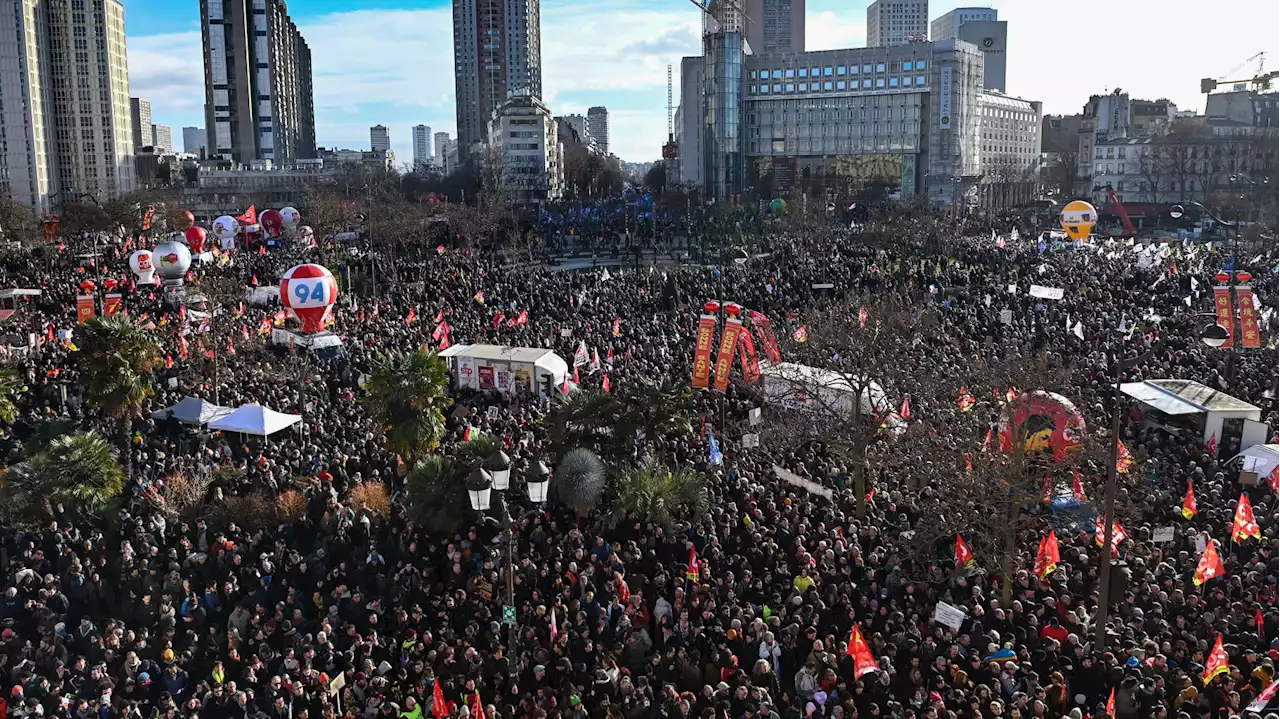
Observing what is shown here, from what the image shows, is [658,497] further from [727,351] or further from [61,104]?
[61,104]

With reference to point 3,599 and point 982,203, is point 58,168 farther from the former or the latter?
point 3,599

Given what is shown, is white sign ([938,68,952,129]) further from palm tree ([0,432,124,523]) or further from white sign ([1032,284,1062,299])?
palm tree ([0,432,124,523])

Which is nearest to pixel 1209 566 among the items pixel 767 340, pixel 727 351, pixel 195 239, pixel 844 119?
pixel 727 351

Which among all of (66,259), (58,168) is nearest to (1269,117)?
(66,259)

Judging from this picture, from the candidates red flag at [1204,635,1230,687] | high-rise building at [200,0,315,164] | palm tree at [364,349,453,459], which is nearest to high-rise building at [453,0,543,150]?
high-rise building at [200,0,315,164]

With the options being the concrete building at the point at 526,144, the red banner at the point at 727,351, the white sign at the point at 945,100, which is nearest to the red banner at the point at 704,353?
the red banner at the point at 727,351

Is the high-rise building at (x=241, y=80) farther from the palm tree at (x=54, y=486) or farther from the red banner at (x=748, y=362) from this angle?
the palm tree at (x=54, y=486)
